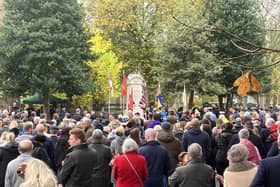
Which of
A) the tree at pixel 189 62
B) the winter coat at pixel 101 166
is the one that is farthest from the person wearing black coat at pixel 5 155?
the tree at pixel 189 62

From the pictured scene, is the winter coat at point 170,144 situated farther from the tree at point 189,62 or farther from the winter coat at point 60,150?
the tree at point 189,62

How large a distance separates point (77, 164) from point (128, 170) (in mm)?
846

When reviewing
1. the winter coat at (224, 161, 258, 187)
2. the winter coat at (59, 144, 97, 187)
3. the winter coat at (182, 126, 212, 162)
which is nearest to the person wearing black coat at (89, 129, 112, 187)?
the winter coat at (59, 144, 97, 187)

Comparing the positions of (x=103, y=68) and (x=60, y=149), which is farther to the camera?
(x=103, y=68)

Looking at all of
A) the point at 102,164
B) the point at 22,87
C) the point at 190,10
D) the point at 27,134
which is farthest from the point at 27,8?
the point at 102,164

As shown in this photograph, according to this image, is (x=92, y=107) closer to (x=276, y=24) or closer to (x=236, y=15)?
(x=236, y=15)

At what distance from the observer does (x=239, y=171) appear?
725 cm

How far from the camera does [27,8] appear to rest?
3450 centimetres

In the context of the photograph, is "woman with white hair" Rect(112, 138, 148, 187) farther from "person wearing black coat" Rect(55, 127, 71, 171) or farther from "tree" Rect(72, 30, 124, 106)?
"tree" Rect(72, 30, 124, 106)

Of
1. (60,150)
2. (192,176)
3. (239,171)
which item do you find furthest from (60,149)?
(239,171)

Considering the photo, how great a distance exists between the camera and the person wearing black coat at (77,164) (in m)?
8.56

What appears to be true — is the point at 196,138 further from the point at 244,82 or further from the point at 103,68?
the point at 103,68

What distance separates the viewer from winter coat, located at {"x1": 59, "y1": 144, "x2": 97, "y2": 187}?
28.1 feet

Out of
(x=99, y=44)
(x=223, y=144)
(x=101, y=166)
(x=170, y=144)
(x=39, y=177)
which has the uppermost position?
(x=99, y=44)
